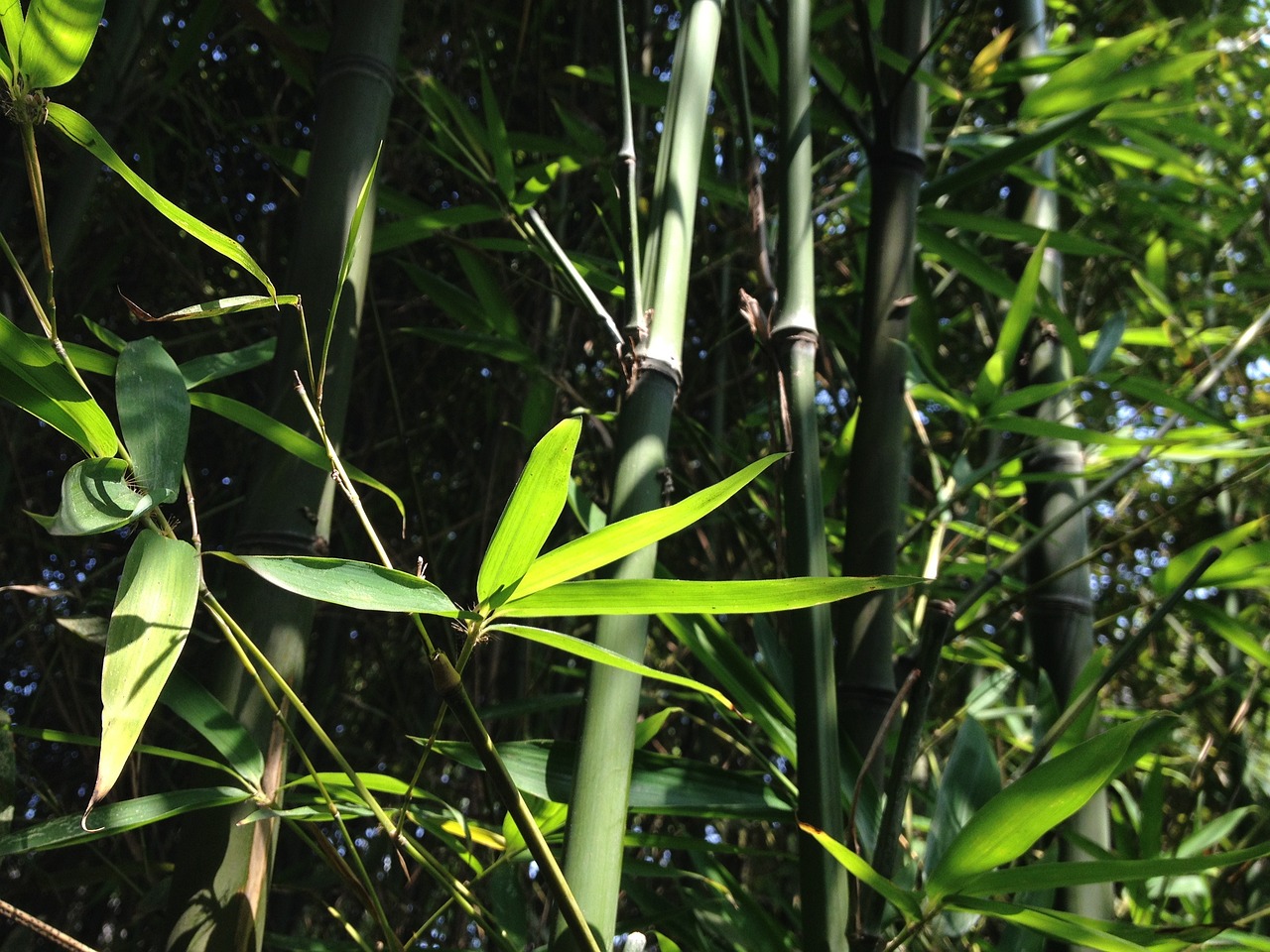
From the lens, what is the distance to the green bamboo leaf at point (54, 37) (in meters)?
0.32

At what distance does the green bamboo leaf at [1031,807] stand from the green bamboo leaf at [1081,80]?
530 millimetres

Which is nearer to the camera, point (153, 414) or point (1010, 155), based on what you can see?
point (153, 414)

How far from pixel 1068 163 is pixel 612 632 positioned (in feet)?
2.97

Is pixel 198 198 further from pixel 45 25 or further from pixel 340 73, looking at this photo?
pixel 45 25

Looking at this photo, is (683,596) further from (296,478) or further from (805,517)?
(296,478)

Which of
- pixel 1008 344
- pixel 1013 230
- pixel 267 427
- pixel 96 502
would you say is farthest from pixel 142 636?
pixel 1013 230

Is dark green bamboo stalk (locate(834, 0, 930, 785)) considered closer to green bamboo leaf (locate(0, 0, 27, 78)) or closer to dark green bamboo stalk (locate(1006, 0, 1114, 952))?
dark green bamboo stalk (locate(1006, 0, 1114, 952))

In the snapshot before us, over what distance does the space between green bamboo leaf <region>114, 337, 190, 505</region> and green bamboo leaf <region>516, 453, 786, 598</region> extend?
113 millimetres

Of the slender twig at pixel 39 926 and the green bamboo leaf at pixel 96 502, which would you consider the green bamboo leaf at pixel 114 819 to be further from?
the green bamboo leaf at pixel 96 502

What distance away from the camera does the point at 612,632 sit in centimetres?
44

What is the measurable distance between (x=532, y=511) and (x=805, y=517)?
0.74 feet

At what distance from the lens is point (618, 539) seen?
31 centimetres

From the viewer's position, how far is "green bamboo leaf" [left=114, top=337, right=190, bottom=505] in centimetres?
33

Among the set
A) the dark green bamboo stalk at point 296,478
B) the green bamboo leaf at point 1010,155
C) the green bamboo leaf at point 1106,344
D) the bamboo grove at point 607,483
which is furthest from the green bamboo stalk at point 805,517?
the green bamboo leaf at point 1106,344
